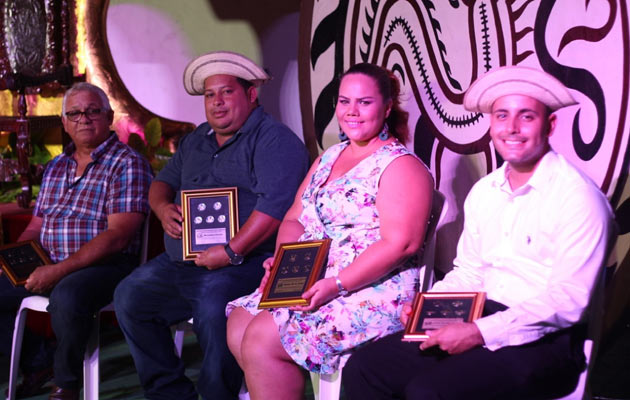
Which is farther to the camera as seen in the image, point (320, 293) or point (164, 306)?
point (164, 306)

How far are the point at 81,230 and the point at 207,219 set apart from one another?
760 mm

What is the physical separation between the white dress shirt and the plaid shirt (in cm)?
183

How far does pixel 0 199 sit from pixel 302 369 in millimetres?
3917

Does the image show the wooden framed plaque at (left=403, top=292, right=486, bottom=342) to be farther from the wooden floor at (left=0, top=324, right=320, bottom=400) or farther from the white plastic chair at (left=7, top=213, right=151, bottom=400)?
the white plastic chair at (left=7, top=213, right=151, bottom=400)

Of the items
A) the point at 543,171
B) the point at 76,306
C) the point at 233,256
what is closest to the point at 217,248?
the point at 233,256

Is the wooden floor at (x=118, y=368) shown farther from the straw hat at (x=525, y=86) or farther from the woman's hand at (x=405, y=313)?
the straw hat at (x=525, y=86)

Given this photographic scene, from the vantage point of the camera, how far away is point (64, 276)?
145 inches

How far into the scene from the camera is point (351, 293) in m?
2.79

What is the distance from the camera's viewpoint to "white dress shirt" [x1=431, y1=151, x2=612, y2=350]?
7.09 feet

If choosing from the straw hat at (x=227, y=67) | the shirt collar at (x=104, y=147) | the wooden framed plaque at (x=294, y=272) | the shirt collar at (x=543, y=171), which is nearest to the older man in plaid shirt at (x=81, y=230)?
the shirt collar at (x=104, y=147)

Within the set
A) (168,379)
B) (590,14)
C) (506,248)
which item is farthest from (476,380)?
(168,379)

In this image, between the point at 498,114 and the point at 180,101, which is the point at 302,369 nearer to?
the point at 498,114

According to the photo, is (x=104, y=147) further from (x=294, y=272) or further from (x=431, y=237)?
(x=431, y=237)

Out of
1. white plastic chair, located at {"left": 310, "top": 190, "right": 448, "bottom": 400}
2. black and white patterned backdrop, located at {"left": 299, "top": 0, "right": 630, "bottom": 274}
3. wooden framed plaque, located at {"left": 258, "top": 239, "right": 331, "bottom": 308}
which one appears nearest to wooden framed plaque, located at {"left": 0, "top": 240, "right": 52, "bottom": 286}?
wooden framed plaque, located at {"left": 258, "top": 239, "right": 331, "bottom": 308}
